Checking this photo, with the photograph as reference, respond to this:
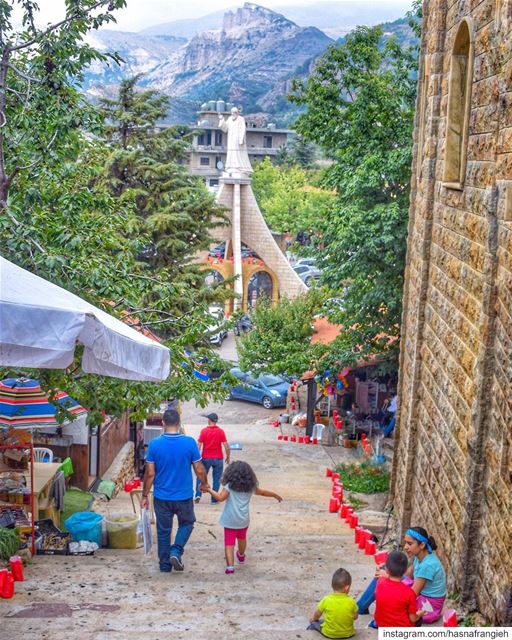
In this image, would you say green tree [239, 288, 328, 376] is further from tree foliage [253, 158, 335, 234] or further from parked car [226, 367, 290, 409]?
tree foliage [253, 158, 335, 234]

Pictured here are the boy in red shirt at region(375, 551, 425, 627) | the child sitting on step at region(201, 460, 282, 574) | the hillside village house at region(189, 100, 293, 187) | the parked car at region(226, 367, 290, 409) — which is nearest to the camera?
the boy in red shirt at region(375, 551, 425, 627)

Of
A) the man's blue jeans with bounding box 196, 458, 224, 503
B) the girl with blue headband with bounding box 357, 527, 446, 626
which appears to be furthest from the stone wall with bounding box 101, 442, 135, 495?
the girl with blue headband with bounding box 357, 527, 446, 626

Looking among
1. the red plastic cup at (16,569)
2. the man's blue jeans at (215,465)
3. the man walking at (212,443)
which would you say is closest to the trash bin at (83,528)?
the red plastic cup at (16,569)

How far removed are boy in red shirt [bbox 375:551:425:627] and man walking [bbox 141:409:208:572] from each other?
2.39 meters

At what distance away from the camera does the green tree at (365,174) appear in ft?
57.4

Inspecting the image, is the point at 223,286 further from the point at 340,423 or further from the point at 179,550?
the point at 179,550

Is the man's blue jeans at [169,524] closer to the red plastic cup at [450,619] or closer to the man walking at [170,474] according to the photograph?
the man walking at [170,474]

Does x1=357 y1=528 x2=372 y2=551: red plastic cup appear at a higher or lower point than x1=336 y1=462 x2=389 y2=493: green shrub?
higher

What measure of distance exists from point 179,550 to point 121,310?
3.89 metres

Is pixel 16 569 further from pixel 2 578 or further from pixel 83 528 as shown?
pixel 83 528

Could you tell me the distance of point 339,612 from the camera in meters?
6.24

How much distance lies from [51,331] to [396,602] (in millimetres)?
2952

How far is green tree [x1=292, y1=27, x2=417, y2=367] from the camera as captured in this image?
1750 centimetres

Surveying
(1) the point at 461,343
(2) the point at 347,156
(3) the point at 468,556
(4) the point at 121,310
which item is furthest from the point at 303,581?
(2) the point at 347,156
